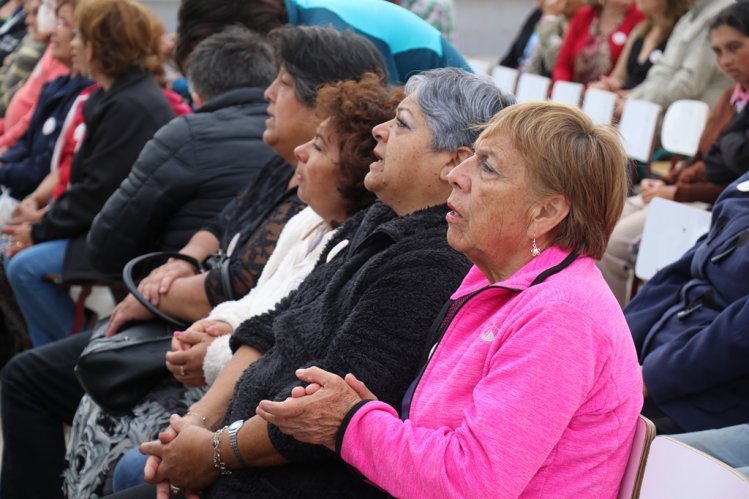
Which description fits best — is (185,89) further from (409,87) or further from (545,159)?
(545,159)

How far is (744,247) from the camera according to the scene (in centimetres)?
260

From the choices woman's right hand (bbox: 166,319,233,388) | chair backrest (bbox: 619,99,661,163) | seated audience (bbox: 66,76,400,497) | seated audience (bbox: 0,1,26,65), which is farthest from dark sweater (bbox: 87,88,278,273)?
seated audience (bbox: 0,1,26,65)

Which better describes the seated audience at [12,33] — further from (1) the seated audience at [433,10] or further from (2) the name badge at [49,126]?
(1) the seated audience at [433,10]

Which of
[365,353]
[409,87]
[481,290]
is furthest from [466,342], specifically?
[409,87]

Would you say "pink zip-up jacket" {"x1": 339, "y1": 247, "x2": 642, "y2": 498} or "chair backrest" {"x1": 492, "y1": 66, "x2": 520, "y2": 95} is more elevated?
"pink zip-up jacket" {"x1": 339, "y1": 247, "x2": 642, "y2": 498}

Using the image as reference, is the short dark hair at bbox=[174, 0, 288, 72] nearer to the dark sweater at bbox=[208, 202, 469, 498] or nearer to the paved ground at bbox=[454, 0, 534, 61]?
the dark sweater at bbox=[208, 202, 469, 498]

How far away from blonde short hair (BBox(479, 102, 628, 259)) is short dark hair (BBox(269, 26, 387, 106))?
1.24m

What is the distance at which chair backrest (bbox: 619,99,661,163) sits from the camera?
539 centimetres

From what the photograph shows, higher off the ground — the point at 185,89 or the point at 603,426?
the point at 603,426

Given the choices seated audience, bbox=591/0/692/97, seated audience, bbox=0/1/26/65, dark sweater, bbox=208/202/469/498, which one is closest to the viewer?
dark sweater, bbox=208/202/469/498

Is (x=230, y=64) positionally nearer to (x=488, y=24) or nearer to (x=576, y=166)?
(x=576, y=166)

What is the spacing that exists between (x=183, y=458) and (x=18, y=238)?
8.99 ft

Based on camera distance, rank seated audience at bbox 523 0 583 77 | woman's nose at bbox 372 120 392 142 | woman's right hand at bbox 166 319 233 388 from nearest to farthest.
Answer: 1. woman's nose at bbox 372 120 392 142
2. woman's right hand at bbox 166 319 233 388
3. seated audience at bbox 523 0 583 77

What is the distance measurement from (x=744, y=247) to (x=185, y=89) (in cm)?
441
